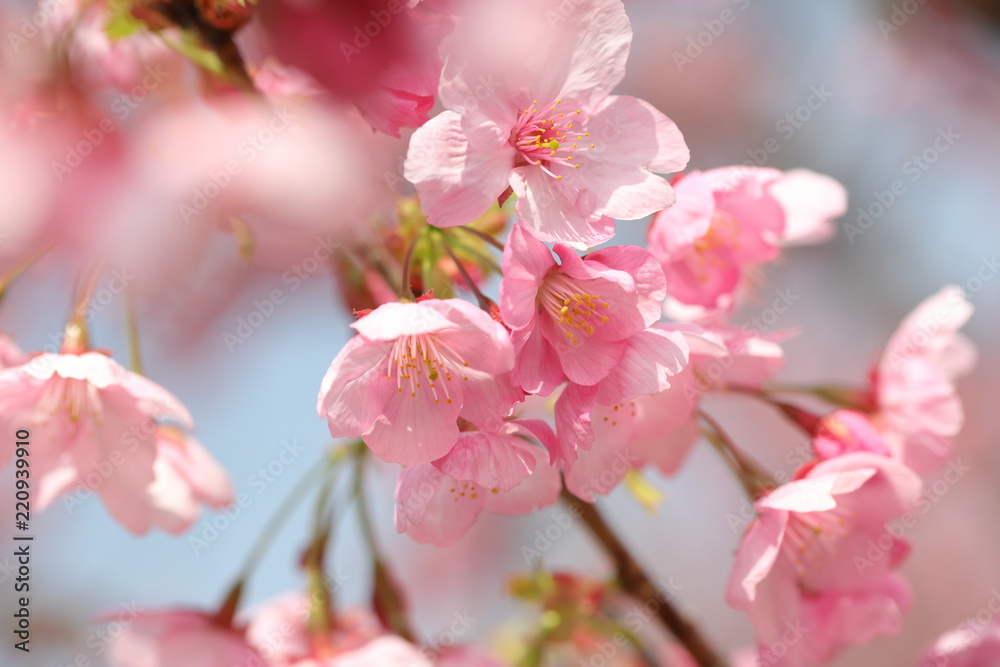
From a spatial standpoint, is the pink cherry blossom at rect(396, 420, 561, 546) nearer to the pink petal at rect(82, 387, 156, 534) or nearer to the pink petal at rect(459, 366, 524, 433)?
the pink petal at rect(459, 366, 524, 433)

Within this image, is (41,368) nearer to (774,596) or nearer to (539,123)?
(539,123)

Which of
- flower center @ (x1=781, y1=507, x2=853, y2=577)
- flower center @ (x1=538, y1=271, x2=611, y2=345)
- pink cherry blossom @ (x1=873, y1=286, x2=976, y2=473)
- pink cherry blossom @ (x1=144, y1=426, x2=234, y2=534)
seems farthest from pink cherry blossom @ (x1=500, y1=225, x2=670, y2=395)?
pink cherry blossom @ (x1=144, y1=426, x2=234, y2=534)

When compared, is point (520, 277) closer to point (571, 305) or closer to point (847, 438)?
point (571, 305)

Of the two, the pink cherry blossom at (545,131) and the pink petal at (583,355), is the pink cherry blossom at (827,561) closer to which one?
the pink petal at (583,355)

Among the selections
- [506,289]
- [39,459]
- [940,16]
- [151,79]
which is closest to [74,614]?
[39,459]

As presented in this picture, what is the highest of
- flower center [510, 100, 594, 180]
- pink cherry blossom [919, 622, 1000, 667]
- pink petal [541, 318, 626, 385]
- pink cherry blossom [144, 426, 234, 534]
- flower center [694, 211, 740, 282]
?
flower center [510, 100, 594, 180]

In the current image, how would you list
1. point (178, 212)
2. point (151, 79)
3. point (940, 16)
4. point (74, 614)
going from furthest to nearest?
point (940, 16), point (74, 614), point (151, 79), point (178, 212)

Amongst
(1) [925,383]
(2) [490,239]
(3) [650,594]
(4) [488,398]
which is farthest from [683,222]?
(3) [650,594]
